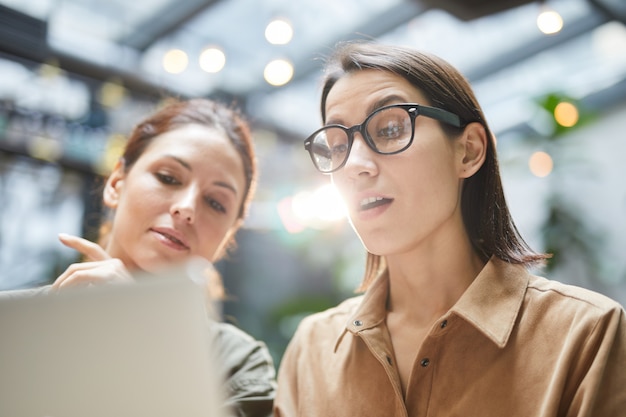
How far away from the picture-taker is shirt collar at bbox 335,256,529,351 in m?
1.18

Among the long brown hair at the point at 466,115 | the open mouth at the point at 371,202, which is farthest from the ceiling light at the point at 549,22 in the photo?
the open mouth at the point at 371,202

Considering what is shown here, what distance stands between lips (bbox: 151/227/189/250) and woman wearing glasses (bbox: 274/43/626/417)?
43 centimetres

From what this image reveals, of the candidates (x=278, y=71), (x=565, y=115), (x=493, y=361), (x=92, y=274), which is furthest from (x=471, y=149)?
(x=565, y=115)

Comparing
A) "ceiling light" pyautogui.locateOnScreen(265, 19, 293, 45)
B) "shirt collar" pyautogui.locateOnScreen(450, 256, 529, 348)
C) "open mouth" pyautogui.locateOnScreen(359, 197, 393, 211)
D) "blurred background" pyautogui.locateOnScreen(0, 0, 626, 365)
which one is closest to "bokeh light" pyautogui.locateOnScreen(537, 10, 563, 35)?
"blurred background" pyautogui.locateOnScreen(0, 0, 626, 365)

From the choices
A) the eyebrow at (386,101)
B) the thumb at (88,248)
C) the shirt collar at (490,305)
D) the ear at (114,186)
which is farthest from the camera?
the ear at (114,186)

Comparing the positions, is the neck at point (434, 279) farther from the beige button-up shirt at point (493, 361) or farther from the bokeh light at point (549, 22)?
the bokeh light at point (549, 22)

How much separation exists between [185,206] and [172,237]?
Answer: 0.09 metres

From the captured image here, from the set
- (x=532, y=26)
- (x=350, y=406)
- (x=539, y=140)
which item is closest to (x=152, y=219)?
(x=350, y=406)

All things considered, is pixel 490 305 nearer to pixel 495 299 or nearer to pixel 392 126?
pixel 495 299

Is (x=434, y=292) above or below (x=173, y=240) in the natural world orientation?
below

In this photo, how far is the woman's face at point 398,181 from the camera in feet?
4.09

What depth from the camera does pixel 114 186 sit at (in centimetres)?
166

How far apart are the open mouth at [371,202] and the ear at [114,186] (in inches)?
29.9

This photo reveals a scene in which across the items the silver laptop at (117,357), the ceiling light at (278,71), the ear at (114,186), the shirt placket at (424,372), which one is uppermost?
the ceiling light at (278,71)
